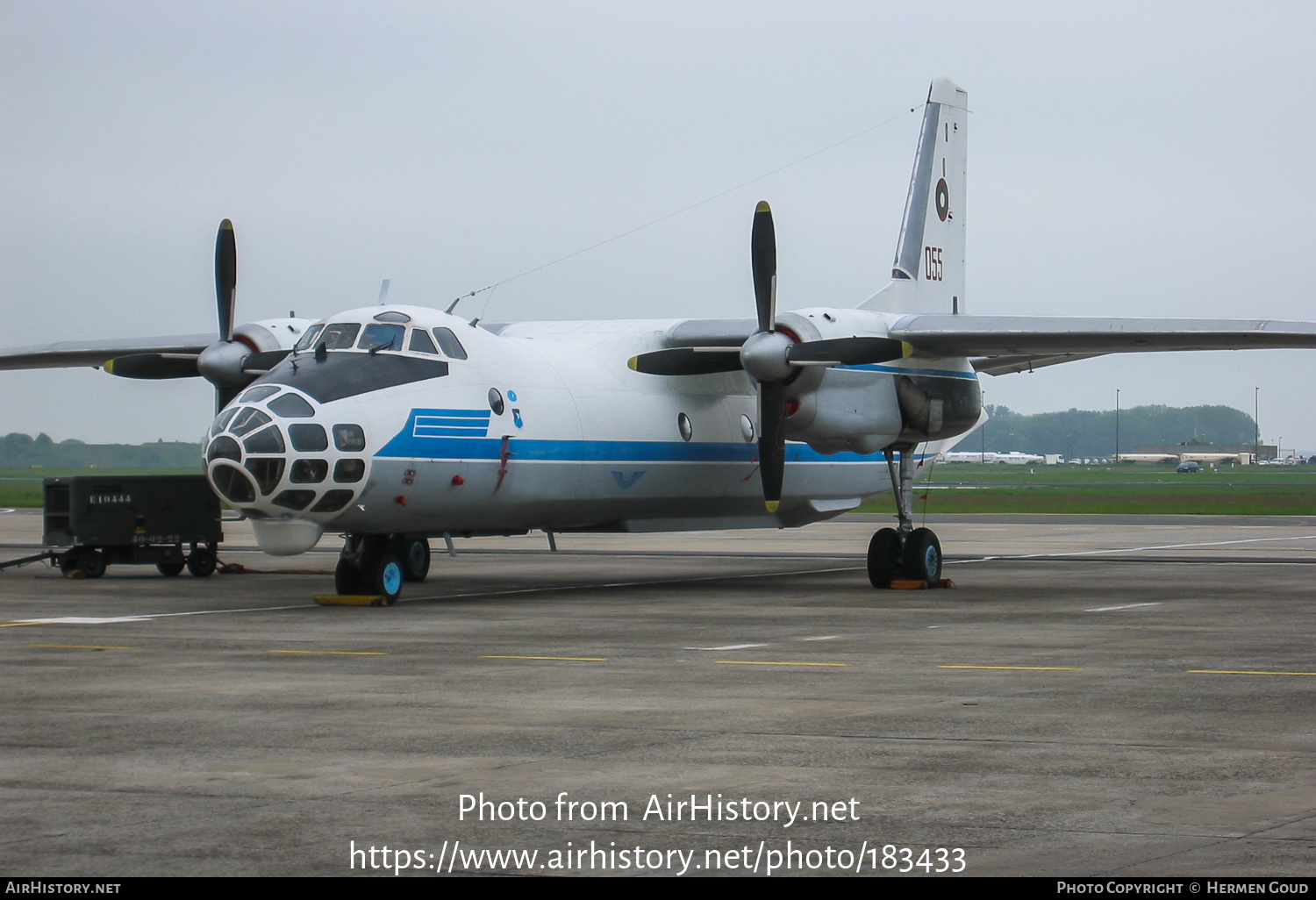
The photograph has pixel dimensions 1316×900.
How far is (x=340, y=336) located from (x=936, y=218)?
40.4 ft

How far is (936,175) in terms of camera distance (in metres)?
26.8

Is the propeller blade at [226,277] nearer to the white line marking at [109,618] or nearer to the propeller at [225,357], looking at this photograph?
the propeller at [225,357]

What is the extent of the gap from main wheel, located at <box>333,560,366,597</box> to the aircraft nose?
5.31ft

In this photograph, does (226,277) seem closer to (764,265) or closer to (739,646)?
(764,265)

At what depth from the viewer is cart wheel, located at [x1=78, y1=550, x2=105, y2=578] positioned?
2491 centimetres

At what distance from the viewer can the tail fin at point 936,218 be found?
2589cm

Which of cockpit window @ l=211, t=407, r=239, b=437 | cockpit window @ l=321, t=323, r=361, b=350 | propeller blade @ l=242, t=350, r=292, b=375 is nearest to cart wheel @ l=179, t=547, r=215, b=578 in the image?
propeller blade @ l=242, t=350, r=292, b=375

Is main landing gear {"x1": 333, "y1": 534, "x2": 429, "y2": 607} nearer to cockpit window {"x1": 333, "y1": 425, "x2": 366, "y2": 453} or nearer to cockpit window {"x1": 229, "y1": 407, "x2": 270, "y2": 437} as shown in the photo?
cockpit window {"x1": 333, "y1": 425, "x2": 366, "y2": 453}

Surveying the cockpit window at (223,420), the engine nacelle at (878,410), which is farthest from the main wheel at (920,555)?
the cockpit window at (223,420)

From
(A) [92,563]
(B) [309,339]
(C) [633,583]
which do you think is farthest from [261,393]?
(A) [92,563]

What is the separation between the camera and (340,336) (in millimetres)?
18516

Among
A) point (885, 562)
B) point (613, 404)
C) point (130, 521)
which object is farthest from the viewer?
point (130, 521)

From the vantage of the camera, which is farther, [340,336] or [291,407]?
[340,336]

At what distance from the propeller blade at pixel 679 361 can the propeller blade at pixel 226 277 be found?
595 cm
